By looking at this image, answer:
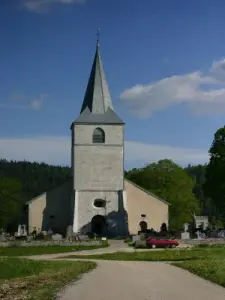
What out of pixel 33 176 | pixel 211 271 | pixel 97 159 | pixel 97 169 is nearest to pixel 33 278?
pixel 211 271

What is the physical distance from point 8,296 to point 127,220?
4176 cm

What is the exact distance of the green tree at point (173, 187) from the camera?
240ft

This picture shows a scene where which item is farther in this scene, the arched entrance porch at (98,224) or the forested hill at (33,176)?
the forested hill at (33,176)

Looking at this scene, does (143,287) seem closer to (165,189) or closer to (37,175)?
(165,189)

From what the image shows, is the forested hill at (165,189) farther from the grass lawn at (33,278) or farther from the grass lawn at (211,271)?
the grass lawn at (211,271)

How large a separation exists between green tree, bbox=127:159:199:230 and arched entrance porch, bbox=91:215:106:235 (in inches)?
640

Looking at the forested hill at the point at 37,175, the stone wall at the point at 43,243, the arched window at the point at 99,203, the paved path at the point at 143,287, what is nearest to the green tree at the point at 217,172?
the arched window at the point at 99,203

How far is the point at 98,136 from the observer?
58.5m

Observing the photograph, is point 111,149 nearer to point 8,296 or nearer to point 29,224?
point 29,224

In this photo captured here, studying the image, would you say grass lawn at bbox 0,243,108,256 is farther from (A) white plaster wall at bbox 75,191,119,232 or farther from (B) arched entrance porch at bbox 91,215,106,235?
(B) arched entrance porch at bbox 91,215,106,235

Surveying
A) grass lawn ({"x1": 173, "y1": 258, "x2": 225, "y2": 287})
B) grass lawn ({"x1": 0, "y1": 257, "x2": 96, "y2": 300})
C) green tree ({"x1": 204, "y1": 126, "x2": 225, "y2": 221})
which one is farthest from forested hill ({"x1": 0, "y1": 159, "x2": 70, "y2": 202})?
→ grass lawn ({"x1": 173, "y1": 258, "x2": 225, "y2": 287})

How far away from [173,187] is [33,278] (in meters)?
56.9

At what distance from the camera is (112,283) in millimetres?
16719

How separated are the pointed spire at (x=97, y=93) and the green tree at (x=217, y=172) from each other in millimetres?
12218
